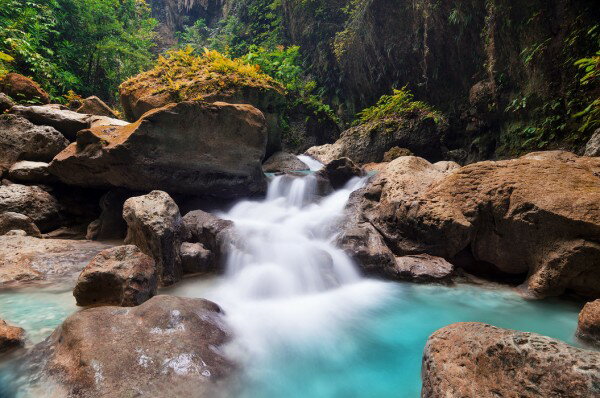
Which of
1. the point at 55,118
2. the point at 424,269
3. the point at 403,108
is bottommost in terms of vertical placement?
the point at 424,269

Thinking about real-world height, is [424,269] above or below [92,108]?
below

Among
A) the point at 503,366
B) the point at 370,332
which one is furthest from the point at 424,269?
the point at 503,366

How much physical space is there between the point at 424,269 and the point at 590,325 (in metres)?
2.25

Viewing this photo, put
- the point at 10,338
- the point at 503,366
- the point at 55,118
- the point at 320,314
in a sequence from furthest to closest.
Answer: the point at 55,118 < the point at 320,314 < the point at 10,338 < the point at 503,366

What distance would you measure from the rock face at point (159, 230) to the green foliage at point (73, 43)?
9.00 meters

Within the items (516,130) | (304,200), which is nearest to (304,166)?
(304,200)

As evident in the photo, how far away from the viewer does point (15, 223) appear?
6059 millimetres

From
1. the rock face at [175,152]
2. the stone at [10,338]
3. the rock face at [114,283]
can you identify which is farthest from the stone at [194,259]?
the stone at [10,338]

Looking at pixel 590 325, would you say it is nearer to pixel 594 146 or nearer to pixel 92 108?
pixel 594 146

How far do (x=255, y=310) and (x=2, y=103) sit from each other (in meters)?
8.76

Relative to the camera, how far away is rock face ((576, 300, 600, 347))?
3048mm

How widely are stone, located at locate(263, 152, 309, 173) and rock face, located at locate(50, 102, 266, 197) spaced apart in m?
2.68

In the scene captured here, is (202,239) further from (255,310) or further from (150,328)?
(150,328)

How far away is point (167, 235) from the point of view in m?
4.75
